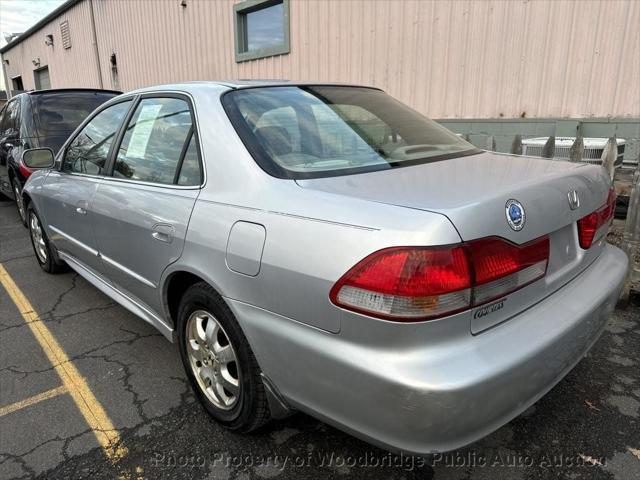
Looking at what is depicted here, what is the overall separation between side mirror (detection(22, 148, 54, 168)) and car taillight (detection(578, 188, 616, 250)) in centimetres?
380

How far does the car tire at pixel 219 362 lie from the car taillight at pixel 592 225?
1.49 metres

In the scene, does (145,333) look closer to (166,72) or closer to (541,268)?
(541,268)

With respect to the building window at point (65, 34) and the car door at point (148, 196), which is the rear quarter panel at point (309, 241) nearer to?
the car door at point (148, 196)

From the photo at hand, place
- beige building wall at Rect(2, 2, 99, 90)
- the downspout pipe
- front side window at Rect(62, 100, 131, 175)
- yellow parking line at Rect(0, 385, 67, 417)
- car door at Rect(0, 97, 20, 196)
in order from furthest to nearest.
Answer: beige building wall at Rect(2, 2, 99, 90) < the downspout pipe < car door at Rect(0, 97, 20, 196) < front side window at Rect(62, 100, 131, 175) < yellow parking line at Rect(0, 385, 67, 417)

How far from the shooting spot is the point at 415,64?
6.66 metres

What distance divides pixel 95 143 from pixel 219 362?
6.64ft

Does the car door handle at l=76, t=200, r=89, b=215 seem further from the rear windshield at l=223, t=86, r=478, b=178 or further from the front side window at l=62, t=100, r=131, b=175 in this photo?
the rear windshield at l=223, t=86, r=478, b=178

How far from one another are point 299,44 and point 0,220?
552cm

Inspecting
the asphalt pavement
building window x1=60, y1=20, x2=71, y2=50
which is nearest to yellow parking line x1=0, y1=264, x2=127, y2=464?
the asphalt pavement

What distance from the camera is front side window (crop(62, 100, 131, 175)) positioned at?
3068 millimetres

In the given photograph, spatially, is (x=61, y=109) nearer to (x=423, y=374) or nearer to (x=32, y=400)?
(x=32, y=400)

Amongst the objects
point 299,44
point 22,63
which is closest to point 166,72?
point 299,44

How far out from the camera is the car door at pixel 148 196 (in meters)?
2.26

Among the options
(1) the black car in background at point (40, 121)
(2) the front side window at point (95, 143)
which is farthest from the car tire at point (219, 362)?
(1) the black car in background at point (40, 121)
